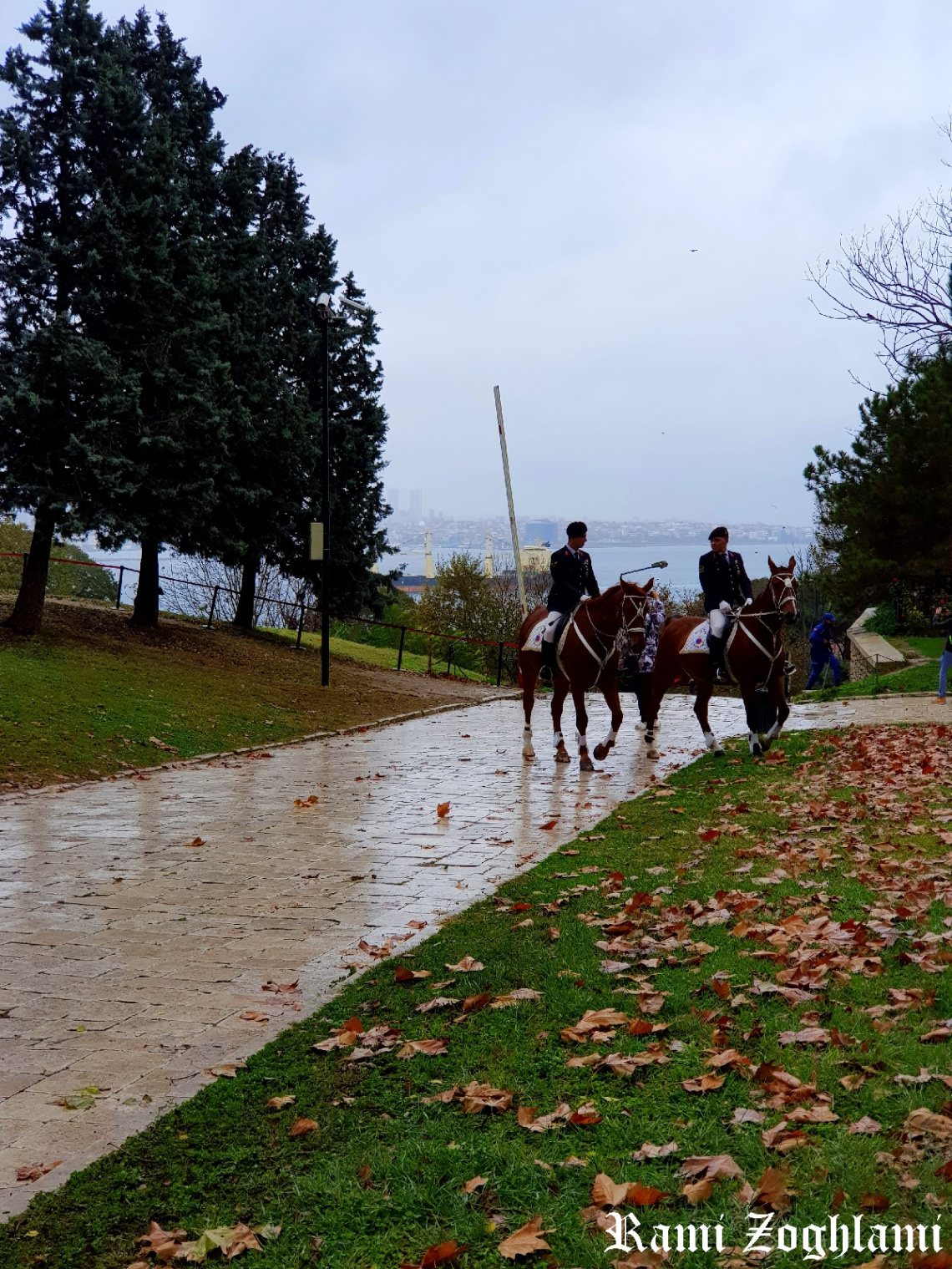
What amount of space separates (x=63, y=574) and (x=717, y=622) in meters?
25.8

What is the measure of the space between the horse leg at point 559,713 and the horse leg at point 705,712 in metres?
1.65

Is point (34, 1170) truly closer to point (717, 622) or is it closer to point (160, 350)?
point (717, 622)

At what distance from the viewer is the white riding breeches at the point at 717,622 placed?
13977mm

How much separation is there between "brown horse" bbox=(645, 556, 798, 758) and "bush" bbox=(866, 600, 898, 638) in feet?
54.1

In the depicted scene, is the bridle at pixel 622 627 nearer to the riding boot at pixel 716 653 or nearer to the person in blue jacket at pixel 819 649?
the riding boot at pixel 716 653

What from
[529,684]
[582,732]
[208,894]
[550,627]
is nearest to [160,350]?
[529,684]

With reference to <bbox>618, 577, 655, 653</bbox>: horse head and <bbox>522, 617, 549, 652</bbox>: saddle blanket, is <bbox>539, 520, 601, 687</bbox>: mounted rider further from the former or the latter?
<bbox>618, 577, 655, 653</bbox>: horse head

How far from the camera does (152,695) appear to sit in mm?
18469


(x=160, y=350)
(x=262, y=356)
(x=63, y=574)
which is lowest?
(x=63, y=574)

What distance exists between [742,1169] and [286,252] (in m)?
31.7

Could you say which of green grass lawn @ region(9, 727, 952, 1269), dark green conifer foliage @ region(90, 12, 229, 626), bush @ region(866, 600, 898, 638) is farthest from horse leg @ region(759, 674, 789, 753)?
bush @ region(866, 600, 898, 638)

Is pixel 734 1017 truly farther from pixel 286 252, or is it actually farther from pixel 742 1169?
pixel 286 252

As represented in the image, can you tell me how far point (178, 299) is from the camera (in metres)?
22.6

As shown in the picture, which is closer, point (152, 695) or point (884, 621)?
point (152, 695)
